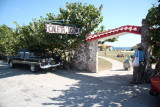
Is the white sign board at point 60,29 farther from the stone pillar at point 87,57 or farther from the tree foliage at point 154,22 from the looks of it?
the tree foliage at point 154,22

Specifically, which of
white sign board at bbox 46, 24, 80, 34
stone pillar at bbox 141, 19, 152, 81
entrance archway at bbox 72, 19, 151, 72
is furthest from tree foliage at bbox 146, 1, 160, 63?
white sign board at bbox 46, 24, 80, 34

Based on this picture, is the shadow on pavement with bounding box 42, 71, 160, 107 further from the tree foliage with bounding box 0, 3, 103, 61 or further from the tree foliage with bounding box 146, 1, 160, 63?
the tree foliage with bounding box 0, 3, 103, 61

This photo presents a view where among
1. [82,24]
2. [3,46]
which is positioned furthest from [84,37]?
[3,46]

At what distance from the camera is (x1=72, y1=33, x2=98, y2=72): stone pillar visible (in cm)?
890

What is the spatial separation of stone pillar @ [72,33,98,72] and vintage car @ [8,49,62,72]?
155 cm

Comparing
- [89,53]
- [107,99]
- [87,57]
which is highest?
[89,53]

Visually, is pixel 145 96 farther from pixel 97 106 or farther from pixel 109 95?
pixel 97 106

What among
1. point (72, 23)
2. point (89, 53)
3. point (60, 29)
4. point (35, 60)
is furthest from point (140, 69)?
point (35, 60)

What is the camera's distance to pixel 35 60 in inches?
321

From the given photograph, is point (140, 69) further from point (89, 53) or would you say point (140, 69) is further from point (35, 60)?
point (35, 60)

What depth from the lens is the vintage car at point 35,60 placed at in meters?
8.03

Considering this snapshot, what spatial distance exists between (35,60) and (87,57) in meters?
4.01

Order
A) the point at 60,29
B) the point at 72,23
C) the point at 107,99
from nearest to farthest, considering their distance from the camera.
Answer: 1. the point at 107,99
2. the point at 60,29
3. the point at 72,23

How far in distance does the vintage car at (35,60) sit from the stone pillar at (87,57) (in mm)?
1554
